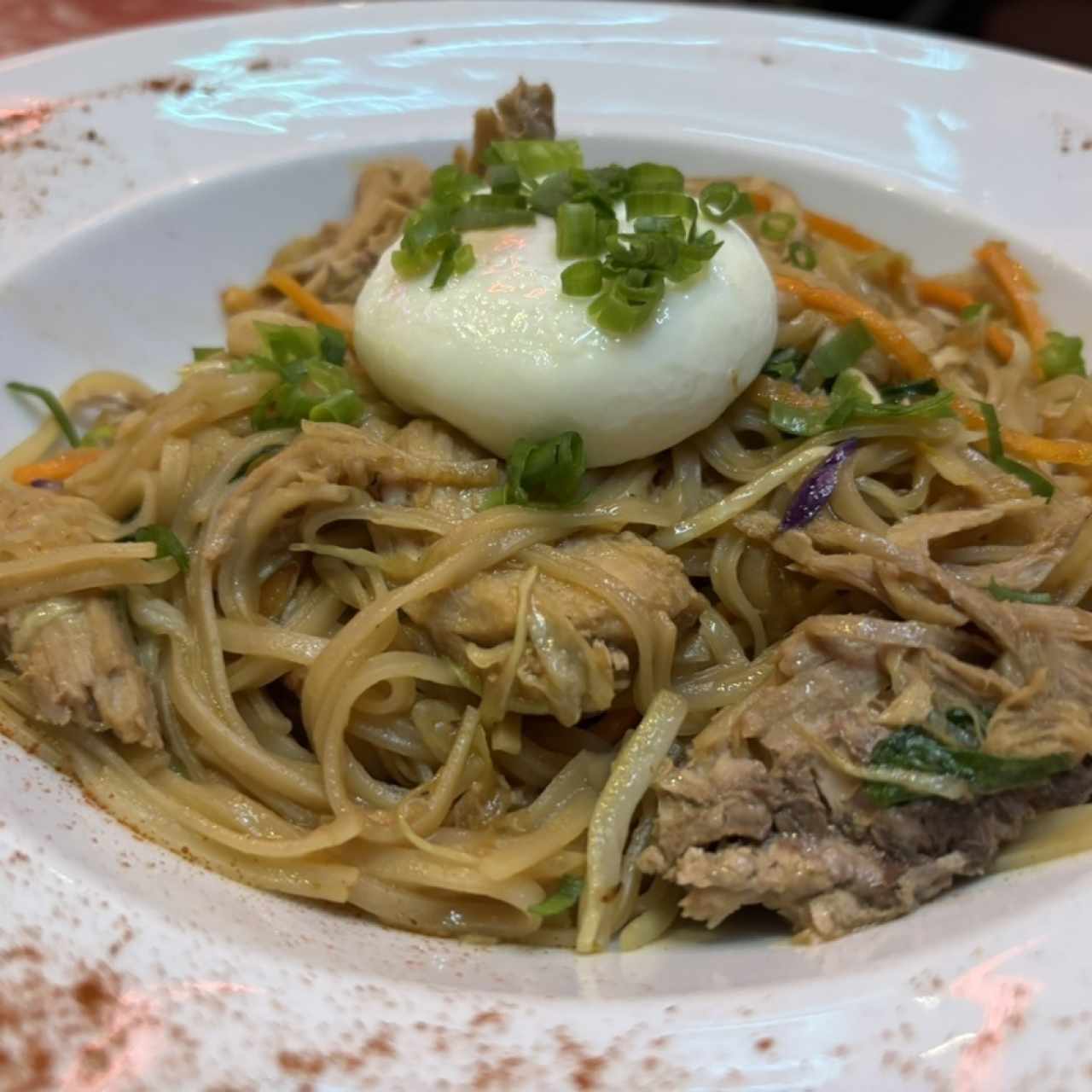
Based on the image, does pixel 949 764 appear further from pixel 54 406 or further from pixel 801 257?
pixel 54 406

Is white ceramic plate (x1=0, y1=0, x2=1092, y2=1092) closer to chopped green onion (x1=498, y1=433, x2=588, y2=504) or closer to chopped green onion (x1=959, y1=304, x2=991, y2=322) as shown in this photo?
chopped green onion (x1=959, y1=304, x2=991, y2=322)

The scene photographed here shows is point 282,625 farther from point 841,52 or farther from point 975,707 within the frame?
point 841,52

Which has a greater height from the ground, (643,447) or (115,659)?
(643,447)

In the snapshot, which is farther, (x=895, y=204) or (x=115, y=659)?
(x=895, y=204)

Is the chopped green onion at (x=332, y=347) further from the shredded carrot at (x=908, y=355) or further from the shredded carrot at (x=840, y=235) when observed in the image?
the shredded carrot at (x=840, y=235)

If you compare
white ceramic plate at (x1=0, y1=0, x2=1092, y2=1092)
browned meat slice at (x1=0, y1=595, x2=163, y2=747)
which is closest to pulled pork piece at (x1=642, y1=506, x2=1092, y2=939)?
white ceramic plate at (x1=0, y1=0, x2=1092, y2=1092)

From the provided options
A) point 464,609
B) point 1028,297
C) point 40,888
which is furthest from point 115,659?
point 1028,297

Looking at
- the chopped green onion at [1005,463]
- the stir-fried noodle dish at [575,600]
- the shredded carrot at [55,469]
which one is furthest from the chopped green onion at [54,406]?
the chopped green onion at [1005,463]
